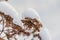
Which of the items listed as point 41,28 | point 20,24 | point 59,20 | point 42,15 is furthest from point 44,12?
point 20,24

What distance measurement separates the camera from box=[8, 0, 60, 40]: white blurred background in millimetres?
1308

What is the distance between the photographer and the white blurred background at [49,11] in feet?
4.29

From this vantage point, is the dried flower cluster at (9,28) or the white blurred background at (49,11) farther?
the white blurred background at (49,11)

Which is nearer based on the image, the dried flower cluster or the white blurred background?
the dried flower cluster

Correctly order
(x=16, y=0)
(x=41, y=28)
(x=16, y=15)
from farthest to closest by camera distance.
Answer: (x=16, y=0) < (x=41, y=28) < (x=16, y=15)

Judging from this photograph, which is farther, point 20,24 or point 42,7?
point 42,7

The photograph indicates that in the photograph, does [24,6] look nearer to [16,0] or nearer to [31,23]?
[16,0]

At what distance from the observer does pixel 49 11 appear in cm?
135

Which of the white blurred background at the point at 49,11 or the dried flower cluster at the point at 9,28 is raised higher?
the white blurred background at the point at 49,11

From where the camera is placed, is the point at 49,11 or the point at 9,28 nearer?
the point at 9,28

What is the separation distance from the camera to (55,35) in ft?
4.31

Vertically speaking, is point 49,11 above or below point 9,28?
above

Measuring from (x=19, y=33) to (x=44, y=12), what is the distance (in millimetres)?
462

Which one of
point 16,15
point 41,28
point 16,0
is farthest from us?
point 16,0
